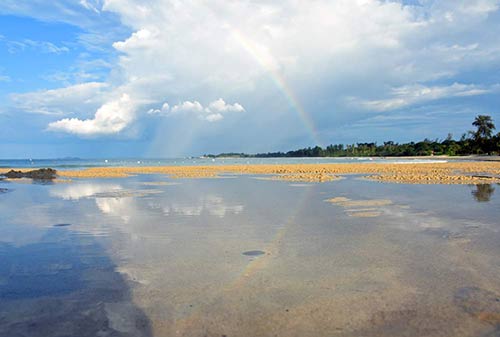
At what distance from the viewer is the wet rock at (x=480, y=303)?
5.79 meters

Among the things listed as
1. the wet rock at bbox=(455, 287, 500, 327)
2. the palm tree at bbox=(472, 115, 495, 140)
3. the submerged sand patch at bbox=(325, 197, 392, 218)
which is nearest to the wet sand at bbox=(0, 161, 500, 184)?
the submerged sand patch at bbox=(325, 197, 392, 218)

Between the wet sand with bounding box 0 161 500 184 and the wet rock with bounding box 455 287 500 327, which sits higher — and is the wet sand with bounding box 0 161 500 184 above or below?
above

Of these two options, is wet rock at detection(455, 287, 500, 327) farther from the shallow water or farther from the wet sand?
the wet sand

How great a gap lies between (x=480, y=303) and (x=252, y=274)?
399 cm

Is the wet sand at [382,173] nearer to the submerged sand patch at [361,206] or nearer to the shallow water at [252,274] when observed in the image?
the submerged sand patch at [361,206]

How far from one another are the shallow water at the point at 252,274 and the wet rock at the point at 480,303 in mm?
30

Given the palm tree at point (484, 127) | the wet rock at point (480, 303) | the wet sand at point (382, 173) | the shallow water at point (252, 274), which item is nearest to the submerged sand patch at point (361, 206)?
the shallow water at point (252, 274)

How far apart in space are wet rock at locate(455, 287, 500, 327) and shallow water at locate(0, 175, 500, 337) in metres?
0.03

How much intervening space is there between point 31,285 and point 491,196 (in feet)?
71.4

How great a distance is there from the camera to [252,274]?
7957 millimetres

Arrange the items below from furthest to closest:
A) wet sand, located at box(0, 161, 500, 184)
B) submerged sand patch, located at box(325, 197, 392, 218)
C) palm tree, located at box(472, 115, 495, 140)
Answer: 1. palm tree, located at box(472, 115, 495, 140)
2. wet sand, located at box(0, 161, 500, 184)
3. submerged sand patch, located at box(325, 197, 392, 218)

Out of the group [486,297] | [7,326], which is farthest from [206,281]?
[486,297]

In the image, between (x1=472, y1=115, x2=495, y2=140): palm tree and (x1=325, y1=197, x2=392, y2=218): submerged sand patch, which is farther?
(x1=472, y1=115, x2=495, y2=140): palm tree

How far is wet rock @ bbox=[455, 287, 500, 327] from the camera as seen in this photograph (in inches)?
228
